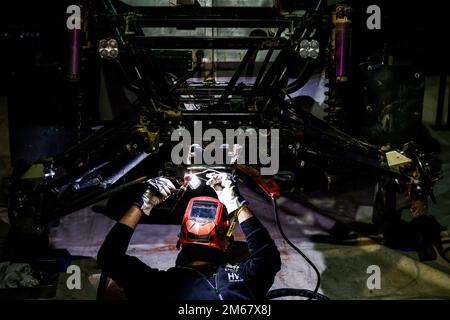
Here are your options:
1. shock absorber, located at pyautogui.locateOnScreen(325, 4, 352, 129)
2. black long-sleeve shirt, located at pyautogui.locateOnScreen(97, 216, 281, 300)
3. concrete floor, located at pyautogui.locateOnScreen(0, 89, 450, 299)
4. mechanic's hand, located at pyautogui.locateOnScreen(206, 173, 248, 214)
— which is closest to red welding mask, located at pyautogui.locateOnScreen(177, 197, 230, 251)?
mechanic's hand, located at pyautogui.locateOnScreen(206, 173, 248, 214)

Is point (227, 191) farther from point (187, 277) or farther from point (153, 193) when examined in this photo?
point (187, 277)

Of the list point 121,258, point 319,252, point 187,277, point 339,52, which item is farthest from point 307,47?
point 121,258

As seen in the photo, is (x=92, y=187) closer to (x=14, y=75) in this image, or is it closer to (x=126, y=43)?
(x=126, y=43)

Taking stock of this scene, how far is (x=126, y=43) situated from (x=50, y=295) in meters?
2.52

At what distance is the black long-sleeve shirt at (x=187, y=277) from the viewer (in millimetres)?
3539

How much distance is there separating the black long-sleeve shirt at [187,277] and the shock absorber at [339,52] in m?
2.93

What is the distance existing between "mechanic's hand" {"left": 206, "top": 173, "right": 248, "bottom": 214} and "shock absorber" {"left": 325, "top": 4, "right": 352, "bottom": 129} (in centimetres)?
243

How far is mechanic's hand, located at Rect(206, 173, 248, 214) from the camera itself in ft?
12.8

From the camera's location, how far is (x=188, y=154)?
500cm

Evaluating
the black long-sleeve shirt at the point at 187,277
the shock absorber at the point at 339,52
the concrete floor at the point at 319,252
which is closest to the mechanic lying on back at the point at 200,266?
the black long-sleeve shirt at the point at 187,277

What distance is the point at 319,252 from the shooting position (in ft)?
17.2

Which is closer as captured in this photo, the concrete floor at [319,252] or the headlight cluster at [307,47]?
the concrete floor at [319,252]

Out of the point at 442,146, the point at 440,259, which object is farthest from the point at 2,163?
the point at 442,146

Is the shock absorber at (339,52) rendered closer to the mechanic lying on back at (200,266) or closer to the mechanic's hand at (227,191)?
the mechanic's hand at (227,191)
